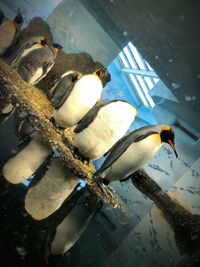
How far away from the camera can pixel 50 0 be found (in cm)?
658

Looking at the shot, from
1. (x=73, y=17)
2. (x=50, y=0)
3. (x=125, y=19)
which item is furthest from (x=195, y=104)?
(x=50, y=0)

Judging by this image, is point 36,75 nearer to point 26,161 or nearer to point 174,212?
point 26,161

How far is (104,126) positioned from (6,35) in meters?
2.96

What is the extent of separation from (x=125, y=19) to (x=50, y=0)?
1933 millimetres

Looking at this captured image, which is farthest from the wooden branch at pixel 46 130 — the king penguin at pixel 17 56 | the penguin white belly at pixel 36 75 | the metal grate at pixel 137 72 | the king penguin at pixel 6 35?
the metal grate at pixel 137 72

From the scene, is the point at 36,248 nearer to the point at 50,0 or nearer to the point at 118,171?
the point at 118,171

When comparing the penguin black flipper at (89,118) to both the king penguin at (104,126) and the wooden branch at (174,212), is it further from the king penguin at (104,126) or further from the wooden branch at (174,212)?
the wooden branch at (174,212)

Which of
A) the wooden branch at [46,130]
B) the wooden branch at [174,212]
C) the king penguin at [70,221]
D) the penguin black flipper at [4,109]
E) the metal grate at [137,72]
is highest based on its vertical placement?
the metal grate at [137,72]

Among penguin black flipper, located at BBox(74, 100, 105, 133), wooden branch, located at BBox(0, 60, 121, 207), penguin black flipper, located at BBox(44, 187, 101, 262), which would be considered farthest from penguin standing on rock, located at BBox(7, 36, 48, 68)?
penguin black flipper, located at BBox(44, 187, 101, 262)

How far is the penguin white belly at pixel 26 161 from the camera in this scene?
3443 millimetres

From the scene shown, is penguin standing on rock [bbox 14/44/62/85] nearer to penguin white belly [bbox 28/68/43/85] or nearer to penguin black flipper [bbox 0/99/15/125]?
penguin white belly [bbox 28/68/43/85]

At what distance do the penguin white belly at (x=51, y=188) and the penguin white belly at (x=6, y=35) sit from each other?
2.65 metres

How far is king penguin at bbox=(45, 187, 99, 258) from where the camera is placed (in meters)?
3.17

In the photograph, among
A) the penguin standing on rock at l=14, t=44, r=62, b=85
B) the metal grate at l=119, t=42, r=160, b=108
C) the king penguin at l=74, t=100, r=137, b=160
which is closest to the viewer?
the king penguin at l=74, t=100, r=137, b=160
